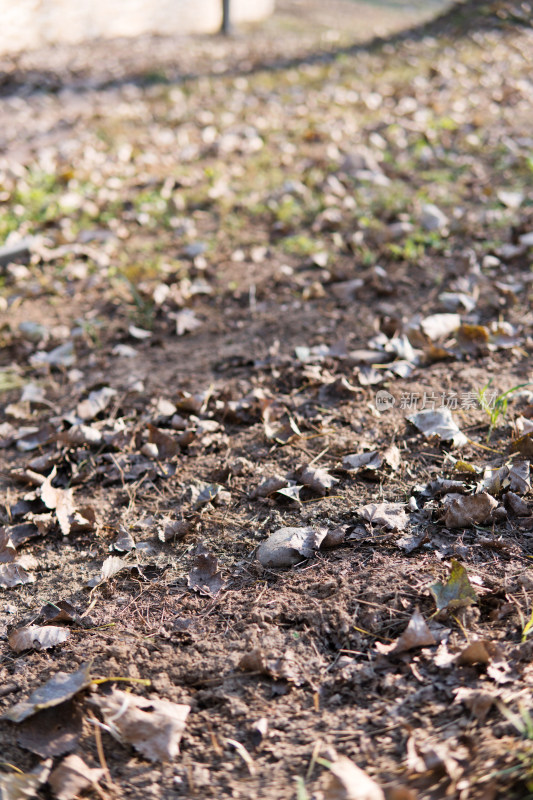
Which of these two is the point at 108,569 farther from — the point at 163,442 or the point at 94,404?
the point at 94,404

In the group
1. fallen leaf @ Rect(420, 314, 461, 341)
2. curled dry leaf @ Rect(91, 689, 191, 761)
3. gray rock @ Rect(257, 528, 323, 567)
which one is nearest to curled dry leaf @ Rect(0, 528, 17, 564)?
curled dry leaf @ Rect(91, 689, 191, 761)

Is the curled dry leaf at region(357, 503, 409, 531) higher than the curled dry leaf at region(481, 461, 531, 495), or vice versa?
the curled dry leaf at region(481, 461, 531, 495)

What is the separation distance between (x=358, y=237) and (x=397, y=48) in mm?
6415

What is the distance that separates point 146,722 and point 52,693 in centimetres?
28

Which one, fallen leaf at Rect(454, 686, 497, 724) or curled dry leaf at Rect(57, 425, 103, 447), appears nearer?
fallen leaf at Rect(454, 686, 497, 724)

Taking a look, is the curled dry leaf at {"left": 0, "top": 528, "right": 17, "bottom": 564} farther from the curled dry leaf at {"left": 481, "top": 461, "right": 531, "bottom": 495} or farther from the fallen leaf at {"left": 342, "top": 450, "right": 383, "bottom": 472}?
the curled dry leaf at {"left": 481, "top": 461, "right": 531, "bottom": 495}

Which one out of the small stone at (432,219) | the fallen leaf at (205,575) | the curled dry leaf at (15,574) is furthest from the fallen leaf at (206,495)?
the small stone at (432,219)

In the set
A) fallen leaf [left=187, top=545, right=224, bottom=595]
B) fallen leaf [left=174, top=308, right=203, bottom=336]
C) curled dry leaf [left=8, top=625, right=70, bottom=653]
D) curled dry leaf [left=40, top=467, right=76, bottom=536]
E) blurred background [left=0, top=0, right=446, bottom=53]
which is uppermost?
blurred background [left=0, top=0, right=446, bottom=53]

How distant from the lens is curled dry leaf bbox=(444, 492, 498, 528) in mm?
2109

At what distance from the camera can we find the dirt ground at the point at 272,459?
1.60 metres

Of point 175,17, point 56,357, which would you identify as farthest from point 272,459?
point 175,17

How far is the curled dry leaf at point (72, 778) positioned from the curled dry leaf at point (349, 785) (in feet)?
1.83

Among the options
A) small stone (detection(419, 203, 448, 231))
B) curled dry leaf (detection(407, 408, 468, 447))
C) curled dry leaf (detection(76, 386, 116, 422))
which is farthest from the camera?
small stone (detection(419, 203, 448, 231))

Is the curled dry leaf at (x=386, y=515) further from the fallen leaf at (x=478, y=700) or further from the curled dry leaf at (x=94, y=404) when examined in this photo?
the curled dry leaf at (x=94, y=404)
